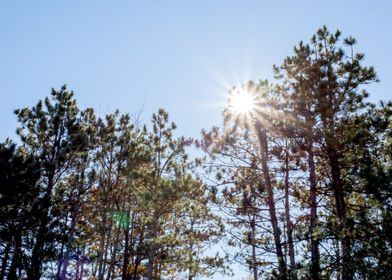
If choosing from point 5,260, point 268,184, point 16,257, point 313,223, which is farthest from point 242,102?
point 5,260

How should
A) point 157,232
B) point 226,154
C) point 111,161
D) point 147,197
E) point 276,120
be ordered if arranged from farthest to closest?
point 157,232 < point 111,161 < point 147,197 < point 226,154 < point 276,120

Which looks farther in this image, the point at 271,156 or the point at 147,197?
the point at 147,197

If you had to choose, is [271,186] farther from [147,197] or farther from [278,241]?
[147,197]

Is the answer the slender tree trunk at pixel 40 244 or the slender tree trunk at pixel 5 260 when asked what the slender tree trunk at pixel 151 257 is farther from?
the slender tree trunk at pixel 5 260

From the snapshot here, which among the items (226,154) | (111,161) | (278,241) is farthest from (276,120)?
(111,161)

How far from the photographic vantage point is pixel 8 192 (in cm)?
986

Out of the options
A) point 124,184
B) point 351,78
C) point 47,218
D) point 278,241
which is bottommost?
point 278,241

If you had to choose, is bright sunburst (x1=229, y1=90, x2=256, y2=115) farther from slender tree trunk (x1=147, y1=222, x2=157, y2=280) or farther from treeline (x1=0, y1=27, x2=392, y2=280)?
slender tree trunk (x1=147, y1=222, x2=157, y2=280)

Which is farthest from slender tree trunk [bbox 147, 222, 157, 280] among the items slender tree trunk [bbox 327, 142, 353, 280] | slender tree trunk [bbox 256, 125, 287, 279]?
slender tree trunk [bbox 327, 142, 353, 280]

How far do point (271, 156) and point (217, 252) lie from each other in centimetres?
505

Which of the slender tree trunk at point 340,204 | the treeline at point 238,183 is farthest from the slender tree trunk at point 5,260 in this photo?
the slender tree trunk at point 340,204

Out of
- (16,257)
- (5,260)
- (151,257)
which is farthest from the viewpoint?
(151,257)

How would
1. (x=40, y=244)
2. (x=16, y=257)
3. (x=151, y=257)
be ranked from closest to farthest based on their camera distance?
1. (x=40, y=244)
2. (x=16, y=257)
3. (x=151, y=257)

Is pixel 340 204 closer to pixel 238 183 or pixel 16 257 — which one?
pixel 238 183
